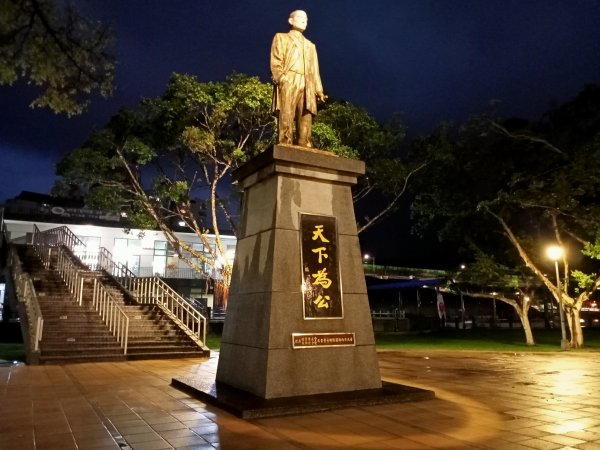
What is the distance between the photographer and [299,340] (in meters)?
6.78

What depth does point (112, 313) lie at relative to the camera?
13.8m

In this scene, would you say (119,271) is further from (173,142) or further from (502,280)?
(502,280)

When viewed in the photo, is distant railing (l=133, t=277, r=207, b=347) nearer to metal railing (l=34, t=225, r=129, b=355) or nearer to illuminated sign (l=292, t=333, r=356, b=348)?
metal railing (l=34, t=225, r=129, b=355)

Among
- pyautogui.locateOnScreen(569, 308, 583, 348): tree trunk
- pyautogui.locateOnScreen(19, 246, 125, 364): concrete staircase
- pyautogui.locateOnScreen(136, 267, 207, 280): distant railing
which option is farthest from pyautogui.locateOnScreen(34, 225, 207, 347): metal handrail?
pyautogui.locateOnScreen(569, 308, 583, 348): tree trunk

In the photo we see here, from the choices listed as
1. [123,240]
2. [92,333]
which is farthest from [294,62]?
[123,240]

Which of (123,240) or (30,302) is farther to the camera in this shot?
(123,240)

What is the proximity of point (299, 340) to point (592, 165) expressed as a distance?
1385 cm

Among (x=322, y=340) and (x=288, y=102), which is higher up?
(x=288, y=102)

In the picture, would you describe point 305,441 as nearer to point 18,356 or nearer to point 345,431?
point 345,431

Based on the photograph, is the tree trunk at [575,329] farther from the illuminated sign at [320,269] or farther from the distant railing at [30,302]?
the distant railing at [30,302]

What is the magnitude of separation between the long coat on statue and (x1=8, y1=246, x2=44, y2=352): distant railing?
8.10 meters

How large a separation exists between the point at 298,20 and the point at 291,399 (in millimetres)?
5809

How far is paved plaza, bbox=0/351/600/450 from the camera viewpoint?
495cm

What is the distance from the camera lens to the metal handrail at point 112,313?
12.8 meters
